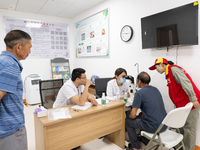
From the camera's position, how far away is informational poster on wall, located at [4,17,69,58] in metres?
4.54

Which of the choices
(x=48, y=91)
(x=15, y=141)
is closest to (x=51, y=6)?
(x=48, y=91)

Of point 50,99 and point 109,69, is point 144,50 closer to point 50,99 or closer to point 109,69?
point 109,69

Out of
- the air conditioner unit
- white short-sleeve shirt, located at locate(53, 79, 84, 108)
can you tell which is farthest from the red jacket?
the air conditioner unit

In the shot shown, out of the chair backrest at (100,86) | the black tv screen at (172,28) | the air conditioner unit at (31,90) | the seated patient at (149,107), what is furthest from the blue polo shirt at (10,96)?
the air conditioner unit at (31,90)

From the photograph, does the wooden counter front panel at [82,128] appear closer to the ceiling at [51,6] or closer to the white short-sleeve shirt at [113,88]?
the white short-sleeve shirt at [113,88]

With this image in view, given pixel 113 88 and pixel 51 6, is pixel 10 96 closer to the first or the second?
pixel 113 88

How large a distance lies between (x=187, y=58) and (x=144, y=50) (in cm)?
81

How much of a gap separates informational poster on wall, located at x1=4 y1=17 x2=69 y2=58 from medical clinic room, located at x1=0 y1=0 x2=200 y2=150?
0.07 metres

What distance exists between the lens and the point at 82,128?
6.10 ft

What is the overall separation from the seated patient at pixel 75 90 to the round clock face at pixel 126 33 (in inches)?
60.3

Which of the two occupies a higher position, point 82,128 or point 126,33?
point 126,33

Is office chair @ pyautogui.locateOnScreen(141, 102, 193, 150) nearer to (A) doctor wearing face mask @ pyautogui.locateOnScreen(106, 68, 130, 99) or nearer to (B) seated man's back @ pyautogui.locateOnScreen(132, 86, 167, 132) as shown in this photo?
(B) seated man's back @ pyautogui.locateOnScreen(132, 86, 167, 132)

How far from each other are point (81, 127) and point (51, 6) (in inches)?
144

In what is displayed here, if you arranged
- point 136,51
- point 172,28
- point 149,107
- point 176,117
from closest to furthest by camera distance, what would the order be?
1. point 176,117
2. point 149,107
3. point 172,28
4. point 136,51
